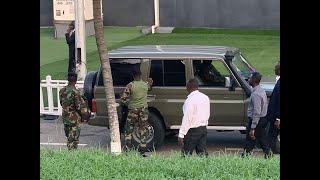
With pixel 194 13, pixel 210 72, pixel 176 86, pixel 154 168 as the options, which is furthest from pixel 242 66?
pixel 194 13

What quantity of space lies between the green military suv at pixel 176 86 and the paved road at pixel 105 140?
16.8 inches

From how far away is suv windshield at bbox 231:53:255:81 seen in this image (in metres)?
11.5

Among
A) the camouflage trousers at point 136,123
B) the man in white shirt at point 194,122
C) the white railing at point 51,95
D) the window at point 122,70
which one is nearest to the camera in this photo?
the man in white shirt at point 194,122

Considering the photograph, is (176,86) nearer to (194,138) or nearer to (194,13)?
(194,138)

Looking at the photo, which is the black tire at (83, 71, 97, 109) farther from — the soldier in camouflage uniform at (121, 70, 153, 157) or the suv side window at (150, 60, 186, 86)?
the suv side window at (150, 60, 186, 86)

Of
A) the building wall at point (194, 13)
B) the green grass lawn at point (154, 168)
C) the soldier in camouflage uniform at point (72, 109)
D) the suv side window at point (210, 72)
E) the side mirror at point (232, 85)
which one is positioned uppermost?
the building wall at point (194, 13)

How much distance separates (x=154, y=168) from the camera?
7.40 m

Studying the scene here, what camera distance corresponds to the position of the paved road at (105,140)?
1165cm

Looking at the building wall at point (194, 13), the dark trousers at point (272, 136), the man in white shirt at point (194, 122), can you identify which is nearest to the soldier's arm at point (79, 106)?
the man in white shirt at point (194, 122)

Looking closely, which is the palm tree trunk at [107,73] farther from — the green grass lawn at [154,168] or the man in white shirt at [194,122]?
the green grass lawn at [154,168]

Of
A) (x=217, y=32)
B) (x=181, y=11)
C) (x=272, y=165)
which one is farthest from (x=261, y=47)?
(x=272, y=165)

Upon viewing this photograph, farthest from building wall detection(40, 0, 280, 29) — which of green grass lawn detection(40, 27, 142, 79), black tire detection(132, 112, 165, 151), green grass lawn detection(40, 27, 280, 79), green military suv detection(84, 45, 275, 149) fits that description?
black tire detection(132, 112, 165, 151)
